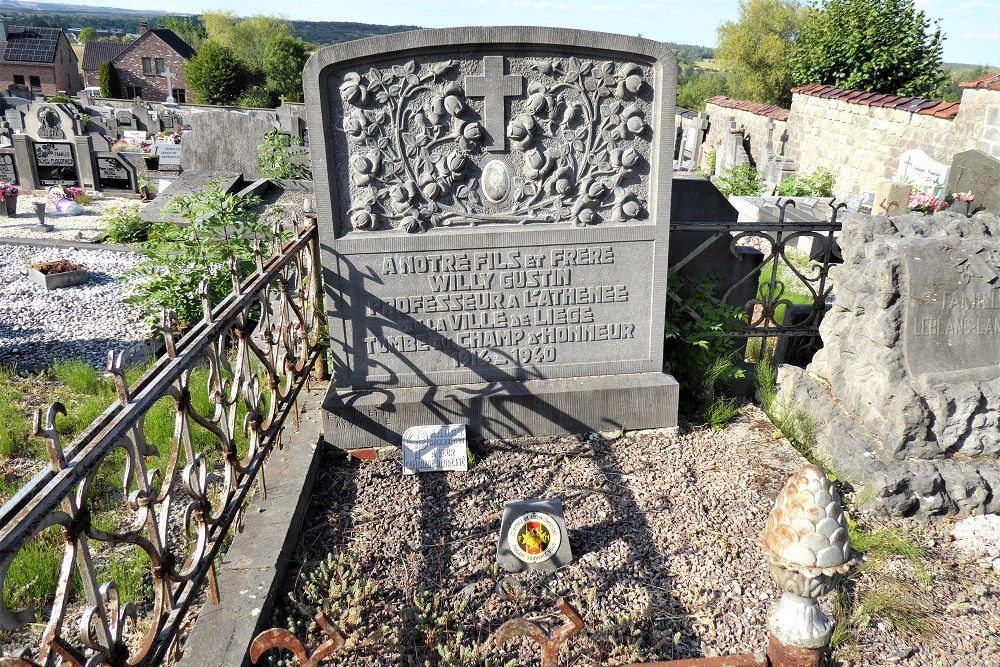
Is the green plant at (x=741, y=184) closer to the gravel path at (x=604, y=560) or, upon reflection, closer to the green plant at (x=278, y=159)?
the green plant at (x=278, y=159)

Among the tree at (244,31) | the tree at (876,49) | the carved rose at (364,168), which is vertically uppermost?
the tree at (244,31)

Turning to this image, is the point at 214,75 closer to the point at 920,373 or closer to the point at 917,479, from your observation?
the point at 920,373

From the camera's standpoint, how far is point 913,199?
8641 millimetres

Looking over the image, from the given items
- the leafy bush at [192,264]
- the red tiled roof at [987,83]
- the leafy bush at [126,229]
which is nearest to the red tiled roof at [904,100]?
the red tiled roof at [987,83]

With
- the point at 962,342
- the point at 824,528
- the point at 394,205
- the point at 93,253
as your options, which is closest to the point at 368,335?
the point at 394,205

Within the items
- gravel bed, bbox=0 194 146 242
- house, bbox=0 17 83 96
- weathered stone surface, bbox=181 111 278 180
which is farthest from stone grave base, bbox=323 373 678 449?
house, bbox=0 17 83 96

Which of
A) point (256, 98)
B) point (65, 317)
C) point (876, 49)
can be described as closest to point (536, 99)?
point (65, 317)

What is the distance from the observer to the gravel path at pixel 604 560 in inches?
99.3

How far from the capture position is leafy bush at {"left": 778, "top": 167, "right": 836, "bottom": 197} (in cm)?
1340

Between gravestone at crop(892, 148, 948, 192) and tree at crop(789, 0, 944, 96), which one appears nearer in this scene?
gravestone at crop(892, 148, 948, 192)

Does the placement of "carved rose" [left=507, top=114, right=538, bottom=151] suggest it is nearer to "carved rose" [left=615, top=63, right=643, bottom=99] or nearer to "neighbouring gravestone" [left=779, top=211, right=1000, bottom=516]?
"carved rose" [left=615, top=63, right=643, bottom=99]

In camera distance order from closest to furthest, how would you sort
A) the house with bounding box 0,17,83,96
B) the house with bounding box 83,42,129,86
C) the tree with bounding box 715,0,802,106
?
the tree with bounding box 715,0,802,106, the house with bounding box 0,17,83,96, the house with bounding box 83,42,129,86

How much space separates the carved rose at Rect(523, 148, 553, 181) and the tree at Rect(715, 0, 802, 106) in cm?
3025

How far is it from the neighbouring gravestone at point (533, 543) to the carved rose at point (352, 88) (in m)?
2.09
